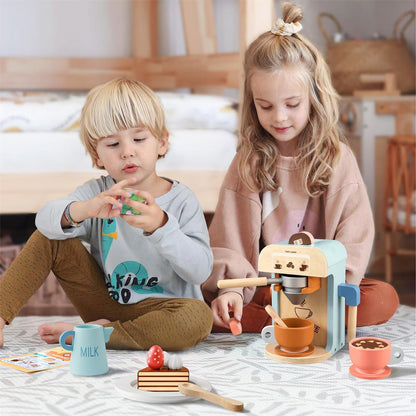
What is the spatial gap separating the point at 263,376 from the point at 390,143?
5.25 feet

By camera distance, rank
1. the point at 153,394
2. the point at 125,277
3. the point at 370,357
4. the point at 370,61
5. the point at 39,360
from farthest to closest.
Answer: the point at 370,61 < the point at 125,277 < the point at 39,360 < the point at 370,357 < the point at 153,394

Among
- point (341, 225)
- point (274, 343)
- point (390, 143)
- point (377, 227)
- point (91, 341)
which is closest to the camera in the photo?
point (91, 341)

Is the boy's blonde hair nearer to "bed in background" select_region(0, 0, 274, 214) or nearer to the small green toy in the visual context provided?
the small green toy

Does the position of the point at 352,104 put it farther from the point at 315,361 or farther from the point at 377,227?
the point at 315,361

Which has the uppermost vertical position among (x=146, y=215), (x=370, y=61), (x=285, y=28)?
(x=370, y=61)

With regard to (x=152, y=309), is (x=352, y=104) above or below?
above

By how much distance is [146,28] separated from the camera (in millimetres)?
2809

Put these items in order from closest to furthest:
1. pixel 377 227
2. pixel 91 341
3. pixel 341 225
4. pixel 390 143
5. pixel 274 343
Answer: pixel 91 341
pixel 274 343
pixel 341 225
pixel 390 143
pixel 377 227

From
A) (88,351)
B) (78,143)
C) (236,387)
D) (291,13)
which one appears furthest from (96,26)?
(236,387)

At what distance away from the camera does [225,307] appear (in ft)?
4.58

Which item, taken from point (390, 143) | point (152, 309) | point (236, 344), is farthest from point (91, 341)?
point (390, 143)

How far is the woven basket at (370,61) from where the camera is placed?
108 inches

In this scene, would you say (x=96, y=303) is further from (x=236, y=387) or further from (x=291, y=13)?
(x=291, y=13)

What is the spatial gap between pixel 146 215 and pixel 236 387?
1.09 feet
